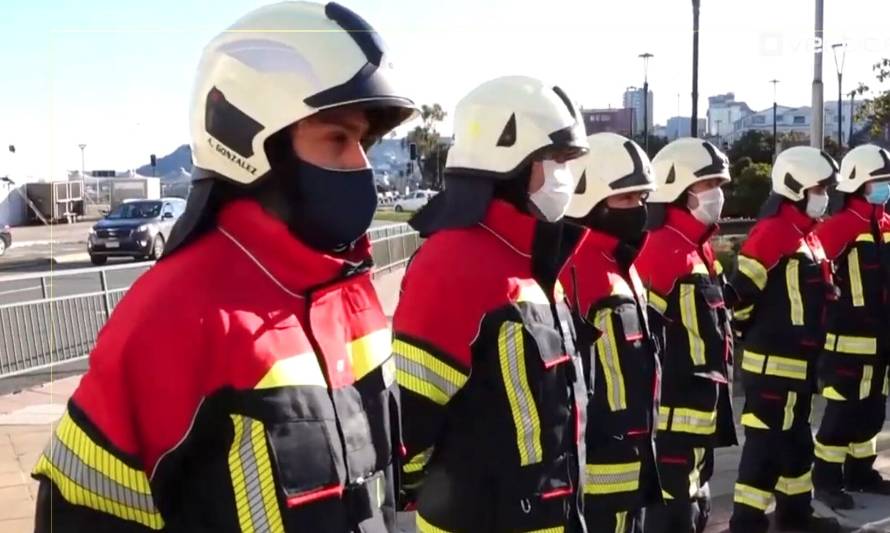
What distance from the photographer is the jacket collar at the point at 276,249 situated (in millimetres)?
1822

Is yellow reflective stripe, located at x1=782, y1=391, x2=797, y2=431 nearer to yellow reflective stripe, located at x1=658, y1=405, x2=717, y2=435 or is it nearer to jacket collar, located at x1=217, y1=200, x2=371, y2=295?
yellow reflective stripe, located at x1=658, y1=405, x2=717, y2=435

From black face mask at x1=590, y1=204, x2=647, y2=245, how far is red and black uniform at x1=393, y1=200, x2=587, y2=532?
4.17 ft

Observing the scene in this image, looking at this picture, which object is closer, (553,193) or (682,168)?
(553,193)

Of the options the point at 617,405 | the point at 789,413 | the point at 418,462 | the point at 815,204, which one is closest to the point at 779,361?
the point at 789,413

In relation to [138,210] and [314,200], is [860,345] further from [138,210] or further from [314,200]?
[138,210]

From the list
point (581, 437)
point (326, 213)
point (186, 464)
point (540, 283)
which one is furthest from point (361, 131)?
point (581, 437)

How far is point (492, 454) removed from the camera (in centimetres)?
291

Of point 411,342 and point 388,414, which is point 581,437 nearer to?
point 411,342

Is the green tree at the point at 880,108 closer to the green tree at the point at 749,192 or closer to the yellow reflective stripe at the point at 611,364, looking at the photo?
the green tree at the point at 749,192

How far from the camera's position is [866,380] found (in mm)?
6898

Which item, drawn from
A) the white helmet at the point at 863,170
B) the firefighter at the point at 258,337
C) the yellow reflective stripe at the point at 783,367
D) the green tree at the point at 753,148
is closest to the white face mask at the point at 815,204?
the white helmet at the point at 863,170

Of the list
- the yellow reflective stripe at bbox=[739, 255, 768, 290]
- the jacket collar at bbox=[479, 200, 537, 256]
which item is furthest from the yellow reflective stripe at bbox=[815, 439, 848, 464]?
the jacket collar at bbox=[479, 200, 537, 256]

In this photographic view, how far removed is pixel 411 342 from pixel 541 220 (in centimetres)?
61

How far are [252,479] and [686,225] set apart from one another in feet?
12.3
